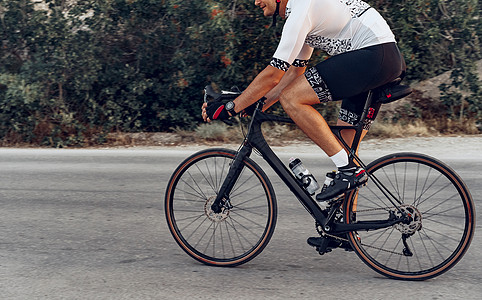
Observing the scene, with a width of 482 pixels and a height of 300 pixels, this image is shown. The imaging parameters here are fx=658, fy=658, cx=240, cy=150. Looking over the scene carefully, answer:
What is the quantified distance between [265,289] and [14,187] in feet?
14.2

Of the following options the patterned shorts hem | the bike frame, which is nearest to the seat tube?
the bike frame

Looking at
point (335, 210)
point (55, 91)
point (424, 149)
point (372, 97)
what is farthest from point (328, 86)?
point (55, 91)

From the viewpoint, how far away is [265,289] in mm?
4168

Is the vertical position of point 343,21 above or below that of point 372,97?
above

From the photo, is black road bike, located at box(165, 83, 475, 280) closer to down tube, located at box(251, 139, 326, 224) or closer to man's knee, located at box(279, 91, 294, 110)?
down tube, located at box(251, 139, 326, 224)

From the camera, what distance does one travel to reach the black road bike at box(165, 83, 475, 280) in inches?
169

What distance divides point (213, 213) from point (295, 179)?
65 cm

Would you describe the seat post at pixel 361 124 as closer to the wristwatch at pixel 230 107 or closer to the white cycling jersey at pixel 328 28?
the white cycling jersey at pixel 328 28

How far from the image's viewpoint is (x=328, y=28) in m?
4.17

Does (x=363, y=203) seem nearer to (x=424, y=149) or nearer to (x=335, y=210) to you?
(x=335, y=210)

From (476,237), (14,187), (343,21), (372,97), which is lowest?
(14,187)

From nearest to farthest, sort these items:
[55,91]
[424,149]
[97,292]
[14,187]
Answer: [97,292] < [14,187] < [424,149] < [55,91]

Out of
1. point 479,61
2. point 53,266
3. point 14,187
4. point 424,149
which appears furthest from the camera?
point 479,61

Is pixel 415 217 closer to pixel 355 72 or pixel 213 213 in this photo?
pixel 355 72
